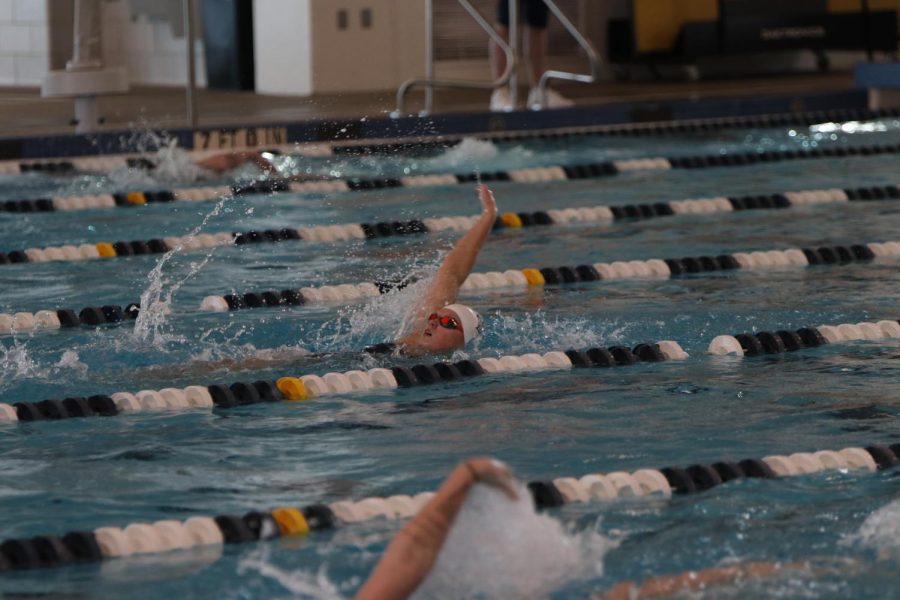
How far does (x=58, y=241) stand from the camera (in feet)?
22.5

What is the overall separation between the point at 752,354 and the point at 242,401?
1.56m

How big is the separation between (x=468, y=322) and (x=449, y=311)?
0.22 feet

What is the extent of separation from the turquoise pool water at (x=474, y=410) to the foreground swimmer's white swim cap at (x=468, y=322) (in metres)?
0.13

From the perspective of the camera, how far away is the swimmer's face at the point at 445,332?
15.4 feet

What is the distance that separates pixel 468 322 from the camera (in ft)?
15.5

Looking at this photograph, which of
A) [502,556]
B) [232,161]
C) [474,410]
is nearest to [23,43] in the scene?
[232,161]

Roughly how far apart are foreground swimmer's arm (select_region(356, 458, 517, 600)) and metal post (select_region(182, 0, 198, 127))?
22.8 ft

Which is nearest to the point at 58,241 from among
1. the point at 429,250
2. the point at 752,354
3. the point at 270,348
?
the point at 429,250

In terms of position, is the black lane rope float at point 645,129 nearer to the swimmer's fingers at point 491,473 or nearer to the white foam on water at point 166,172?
the white foam on water at point 166,172

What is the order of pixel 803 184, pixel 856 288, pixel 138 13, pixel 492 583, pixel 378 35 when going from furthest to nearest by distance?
pixel 378 35 → pixel 138 13 → pixel 803 184 → pixel 856 288 → pixel 492 583

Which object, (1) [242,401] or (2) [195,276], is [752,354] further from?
(2) [195,276]

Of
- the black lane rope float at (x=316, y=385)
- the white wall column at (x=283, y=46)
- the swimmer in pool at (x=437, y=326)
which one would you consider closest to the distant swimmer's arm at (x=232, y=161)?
the white wall column at (x=283, y=46)

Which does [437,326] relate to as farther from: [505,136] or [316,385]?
[505,136]

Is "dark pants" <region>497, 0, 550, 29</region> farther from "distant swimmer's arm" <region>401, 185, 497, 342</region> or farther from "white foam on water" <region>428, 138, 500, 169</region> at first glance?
"distant swimmer's arm" <region>401, 185, 497, 342</region>
